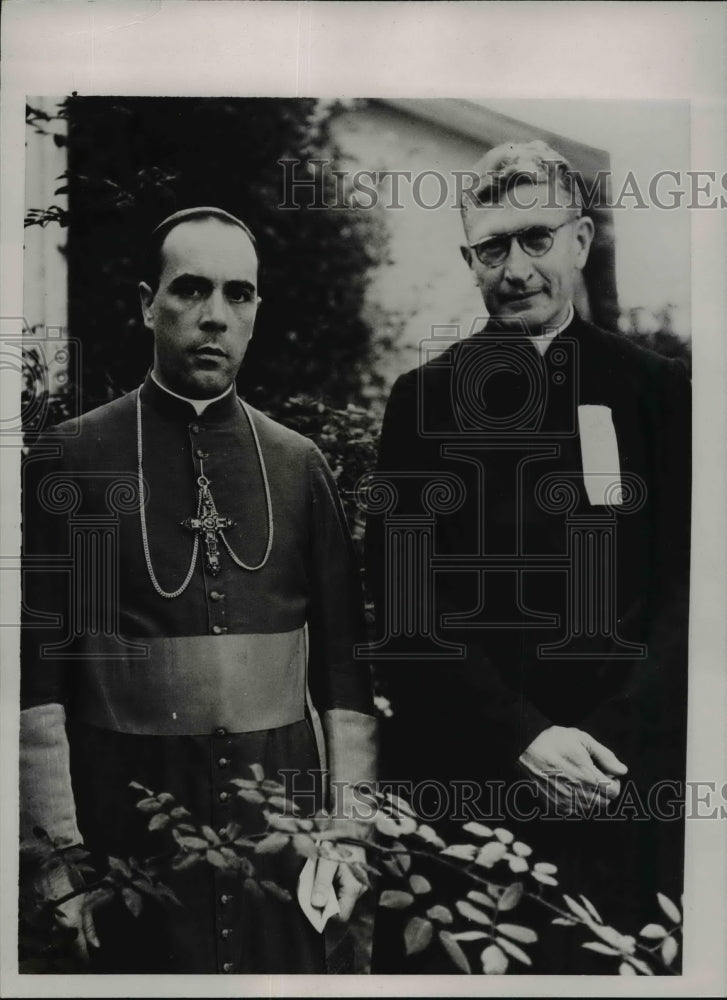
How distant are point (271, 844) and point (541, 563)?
947mm

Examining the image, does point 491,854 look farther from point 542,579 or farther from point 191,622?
point 191,622

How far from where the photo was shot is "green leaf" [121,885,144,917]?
2361mm

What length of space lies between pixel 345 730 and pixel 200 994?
0.74 m

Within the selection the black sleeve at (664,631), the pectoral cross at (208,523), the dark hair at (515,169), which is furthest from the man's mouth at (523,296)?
the pectoral cross at (208,523)

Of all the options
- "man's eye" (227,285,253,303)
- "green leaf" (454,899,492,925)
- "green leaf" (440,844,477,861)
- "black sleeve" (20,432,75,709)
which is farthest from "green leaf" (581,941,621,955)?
"man's eye" (227,285,253,303)

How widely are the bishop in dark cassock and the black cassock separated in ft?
0.53

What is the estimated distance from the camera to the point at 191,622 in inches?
91.8

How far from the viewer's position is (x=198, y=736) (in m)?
2.32

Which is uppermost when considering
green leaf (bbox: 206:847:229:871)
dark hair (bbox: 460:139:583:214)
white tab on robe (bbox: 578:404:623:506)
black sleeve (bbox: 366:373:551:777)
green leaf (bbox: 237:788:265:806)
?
dark hair (bbox: 460:139:583:214)

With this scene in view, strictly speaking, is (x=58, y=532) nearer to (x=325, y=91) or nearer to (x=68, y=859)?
(x=68, y=859)

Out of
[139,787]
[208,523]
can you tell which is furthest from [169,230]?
[139,787]

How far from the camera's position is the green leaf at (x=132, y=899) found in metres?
2.36

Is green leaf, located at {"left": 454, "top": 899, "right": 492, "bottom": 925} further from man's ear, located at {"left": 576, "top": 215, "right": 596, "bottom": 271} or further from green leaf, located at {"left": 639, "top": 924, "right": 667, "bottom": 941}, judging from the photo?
man's ear, located at {"left": 576, "top": 215, "right": 596, "bottom": 271}

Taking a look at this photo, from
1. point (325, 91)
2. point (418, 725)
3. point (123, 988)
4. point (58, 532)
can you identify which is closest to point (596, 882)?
point (418, 725)
